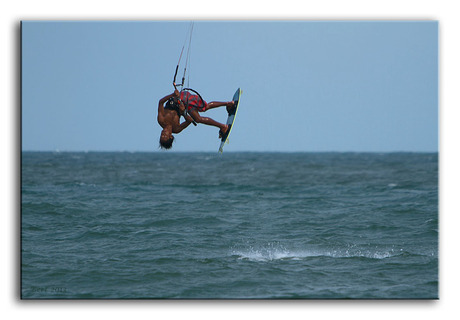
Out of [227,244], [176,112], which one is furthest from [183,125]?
[227,244]

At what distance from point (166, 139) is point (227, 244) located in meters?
5.79

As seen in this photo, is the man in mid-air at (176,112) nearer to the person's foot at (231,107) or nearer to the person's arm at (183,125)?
the person's arm at (183,125)

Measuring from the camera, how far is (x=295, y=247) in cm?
1075

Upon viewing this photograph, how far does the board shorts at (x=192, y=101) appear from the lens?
5.36 meters

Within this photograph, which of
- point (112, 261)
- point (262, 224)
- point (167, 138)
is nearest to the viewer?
point (167, 138)

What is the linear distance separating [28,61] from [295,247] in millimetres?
5560

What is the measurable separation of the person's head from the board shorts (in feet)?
0.92

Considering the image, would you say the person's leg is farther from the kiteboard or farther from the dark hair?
the dark hair

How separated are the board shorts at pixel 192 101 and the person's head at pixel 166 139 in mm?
279

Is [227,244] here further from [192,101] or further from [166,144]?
[192,101]

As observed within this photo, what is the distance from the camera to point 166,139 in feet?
17.8
